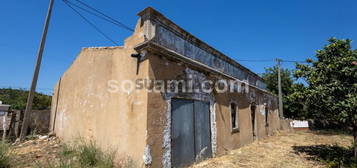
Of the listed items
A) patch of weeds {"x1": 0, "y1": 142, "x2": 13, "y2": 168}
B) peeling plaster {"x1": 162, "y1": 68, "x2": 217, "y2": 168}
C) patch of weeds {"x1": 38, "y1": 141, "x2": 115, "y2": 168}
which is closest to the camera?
patch of weeds {"x1": 0, "y1": 142, "x2": 13, "y2": 168}

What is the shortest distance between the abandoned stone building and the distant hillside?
44.0ft

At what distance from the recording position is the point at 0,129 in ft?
26.0

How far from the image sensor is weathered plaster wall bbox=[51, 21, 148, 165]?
4.82 meters

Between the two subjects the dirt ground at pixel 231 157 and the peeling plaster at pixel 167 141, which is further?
the dirt ground at pixel 231 157

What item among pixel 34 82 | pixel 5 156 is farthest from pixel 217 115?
pixel 34 82

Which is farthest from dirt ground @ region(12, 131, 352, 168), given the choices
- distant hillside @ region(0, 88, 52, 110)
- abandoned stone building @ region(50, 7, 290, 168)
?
distant hillside @ region(0, 88, 52, 110)

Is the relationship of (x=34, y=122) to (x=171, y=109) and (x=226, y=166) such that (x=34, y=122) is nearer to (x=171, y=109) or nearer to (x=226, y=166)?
(x=171, y=109)

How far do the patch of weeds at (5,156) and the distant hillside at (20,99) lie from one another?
16.7 metres

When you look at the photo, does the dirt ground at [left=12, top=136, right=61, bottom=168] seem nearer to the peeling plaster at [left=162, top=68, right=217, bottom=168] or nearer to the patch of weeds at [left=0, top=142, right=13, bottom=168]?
the patch of weeds at [left=0, top=142, right=13, bottom=168]

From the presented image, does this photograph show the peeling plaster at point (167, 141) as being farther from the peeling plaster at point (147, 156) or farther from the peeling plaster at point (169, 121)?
the peeling plaster at point (147, 156)

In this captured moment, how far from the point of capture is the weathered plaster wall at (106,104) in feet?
15.8

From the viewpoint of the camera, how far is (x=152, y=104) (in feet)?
15.5

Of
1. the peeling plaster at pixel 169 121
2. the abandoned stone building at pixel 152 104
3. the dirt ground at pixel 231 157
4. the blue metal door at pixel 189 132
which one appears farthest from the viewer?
the dirt ground at pixel 231 157

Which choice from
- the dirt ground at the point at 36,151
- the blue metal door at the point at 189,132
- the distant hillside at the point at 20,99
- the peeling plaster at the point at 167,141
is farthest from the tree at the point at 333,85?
the distant hillside at the point at 20,99
